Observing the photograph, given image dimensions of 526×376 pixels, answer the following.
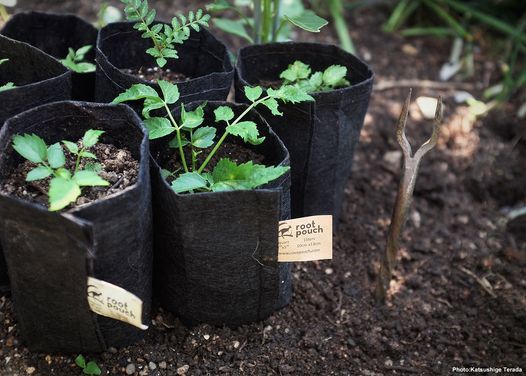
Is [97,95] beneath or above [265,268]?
above

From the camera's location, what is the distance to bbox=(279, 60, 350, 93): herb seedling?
146 cm

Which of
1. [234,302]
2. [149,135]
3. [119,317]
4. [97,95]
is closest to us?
[119,317]

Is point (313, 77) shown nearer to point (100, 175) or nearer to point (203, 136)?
point (203, 136)

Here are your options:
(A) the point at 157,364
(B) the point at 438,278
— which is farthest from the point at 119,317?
(B) the point at 438,278

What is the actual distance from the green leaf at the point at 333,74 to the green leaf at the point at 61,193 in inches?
28.0

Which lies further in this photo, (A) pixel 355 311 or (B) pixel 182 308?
(A) pixel 355 311

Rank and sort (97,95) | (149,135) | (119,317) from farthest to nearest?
(97,95), (149,135), (119,317)

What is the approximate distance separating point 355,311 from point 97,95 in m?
0.84

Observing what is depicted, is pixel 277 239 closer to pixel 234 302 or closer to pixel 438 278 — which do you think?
pixel 234 302

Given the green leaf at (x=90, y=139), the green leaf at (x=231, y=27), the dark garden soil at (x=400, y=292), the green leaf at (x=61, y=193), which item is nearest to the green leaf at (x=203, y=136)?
the green leaf at (x=90, y=139)

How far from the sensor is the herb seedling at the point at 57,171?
3.25ft

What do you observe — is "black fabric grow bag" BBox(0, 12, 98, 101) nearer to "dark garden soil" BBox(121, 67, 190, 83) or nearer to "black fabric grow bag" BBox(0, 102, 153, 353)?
"dark garden soil" BBox(121, 67, 190, 83)

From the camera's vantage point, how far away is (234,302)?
51.4 inches

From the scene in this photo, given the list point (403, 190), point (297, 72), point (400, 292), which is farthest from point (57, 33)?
point (400, 292)
